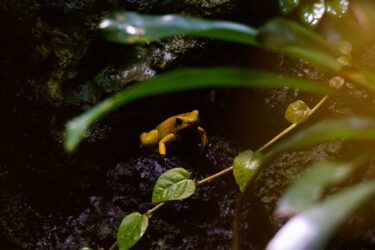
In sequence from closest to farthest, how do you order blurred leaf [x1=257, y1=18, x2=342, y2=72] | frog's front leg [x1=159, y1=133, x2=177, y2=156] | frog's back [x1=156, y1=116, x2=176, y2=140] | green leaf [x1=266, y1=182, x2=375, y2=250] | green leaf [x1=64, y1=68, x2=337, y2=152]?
green leaf [x1=266, y1=182, x2=375, y2=250]
green leaf [x1=64, y1=68, x2=337, y2=152]
blurred leaf [x1=257, y1=18, x2=342, y2=72]
frog's front leg [x1=159, y1=133, x2=177, y2=156]
frog's back [x1=156, y1=116, x2=176, y2=140]

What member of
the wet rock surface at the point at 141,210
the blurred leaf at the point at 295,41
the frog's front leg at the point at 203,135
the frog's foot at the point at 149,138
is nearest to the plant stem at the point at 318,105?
the wet rock surface at the point at 141,210

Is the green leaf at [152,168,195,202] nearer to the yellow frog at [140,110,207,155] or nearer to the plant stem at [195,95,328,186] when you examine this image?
the plant stem at [195,95,328,186]

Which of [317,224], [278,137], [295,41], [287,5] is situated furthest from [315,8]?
[317,224]

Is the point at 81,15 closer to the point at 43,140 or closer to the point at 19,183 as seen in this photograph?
the point at 43,140

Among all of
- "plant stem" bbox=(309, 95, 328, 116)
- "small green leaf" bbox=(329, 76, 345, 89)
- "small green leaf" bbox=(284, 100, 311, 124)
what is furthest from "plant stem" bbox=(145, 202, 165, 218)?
"small green leaf" bbox=(329, 76, 345, 89)

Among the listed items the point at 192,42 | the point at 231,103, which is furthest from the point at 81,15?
the point at 231,103
